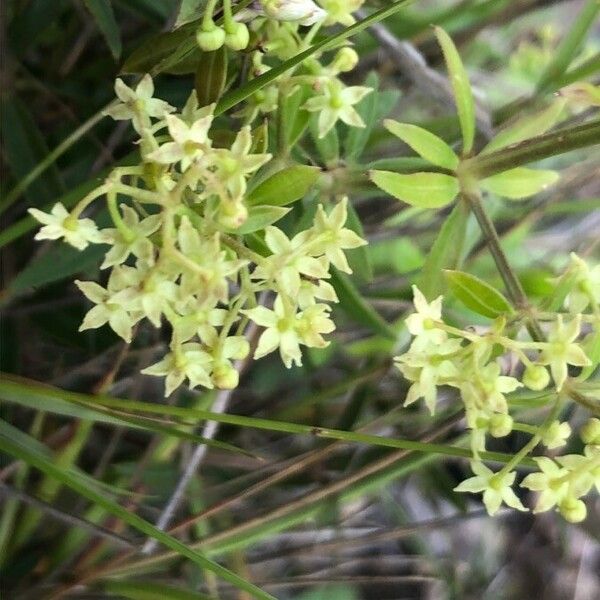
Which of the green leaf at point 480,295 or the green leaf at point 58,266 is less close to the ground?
the green leaf at point 58,266

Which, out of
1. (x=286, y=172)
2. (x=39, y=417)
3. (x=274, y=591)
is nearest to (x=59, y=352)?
(x=39, y=417)

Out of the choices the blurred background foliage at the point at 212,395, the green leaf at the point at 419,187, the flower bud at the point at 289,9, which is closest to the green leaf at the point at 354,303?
the blurred background foliage at the point at 212,395

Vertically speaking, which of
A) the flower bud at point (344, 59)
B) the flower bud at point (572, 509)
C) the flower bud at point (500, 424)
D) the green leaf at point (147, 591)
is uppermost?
the flower bud at point (344, 59)

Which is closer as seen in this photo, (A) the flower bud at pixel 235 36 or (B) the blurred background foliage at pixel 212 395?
(A) the flower bud at pixel 235 36

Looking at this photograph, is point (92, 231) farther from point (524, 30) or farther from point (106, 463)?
point (524, 30)

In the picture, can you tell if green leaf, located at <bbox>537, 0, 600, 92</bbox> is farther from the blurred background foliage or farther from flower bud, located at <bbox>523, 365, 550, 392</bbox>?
flower bud, located at <bbox>523, 365, 550, 392</bbox>

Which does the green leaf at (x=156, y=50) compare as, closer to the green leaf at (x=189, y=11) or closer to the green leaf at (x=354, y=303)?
the green leaf at (x=189, y=11)
